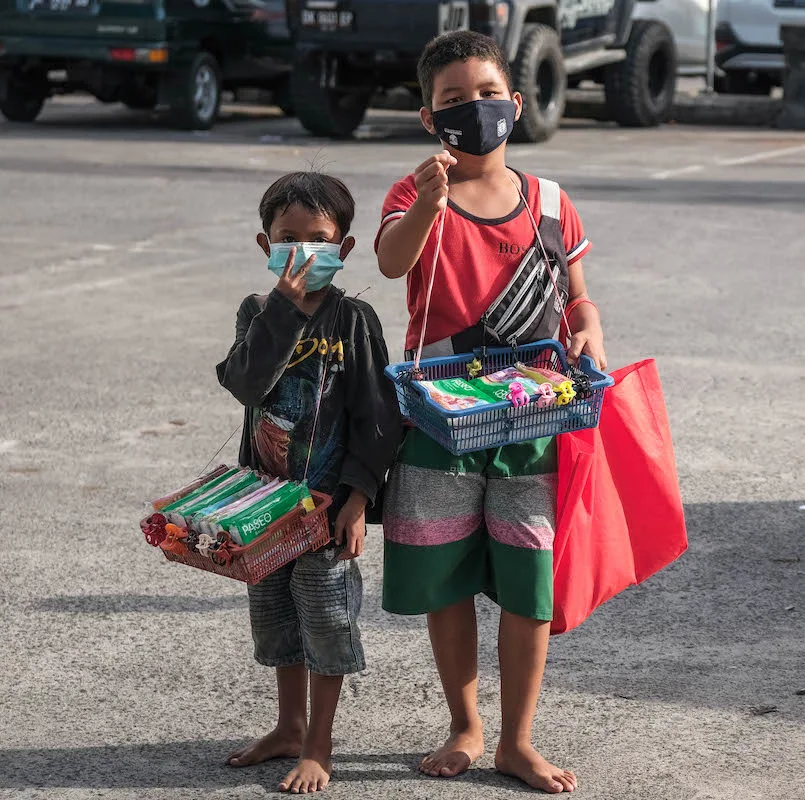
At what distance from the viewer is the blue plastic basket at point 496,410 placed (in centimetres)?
283

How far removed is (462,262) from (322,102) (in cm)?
1228

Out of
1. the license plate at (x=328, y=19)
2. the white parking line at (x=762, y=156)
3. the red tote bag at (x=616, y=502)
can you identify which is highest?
the license plate at (x=328, y=19)

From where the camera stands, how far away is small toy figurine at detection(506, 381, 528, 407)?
9.29ft

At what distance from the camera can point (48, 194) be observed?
1155 cm

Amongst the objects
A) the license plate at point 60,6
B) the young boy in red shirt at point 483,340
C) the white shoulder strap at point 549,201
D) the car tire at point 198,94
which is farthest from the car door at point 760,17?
the young boy in red shirt at point 483,340

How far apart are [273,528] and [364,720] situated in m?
0.78

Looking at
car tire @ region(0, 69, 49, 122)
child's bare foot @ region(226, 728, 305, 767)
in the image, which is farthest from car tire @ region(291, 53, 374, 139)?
child's bare foot @ region(226, 728, 305, 767)

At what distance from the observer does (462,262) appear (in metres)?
3.04

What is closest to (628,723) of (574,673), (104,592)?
(574,673)

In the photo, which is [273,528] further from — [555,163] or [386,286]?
[555,163]

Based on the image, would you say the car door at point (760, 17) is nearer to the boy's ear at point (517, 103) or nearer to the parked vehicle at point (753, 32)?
the parked vehicle at point (753, 32)

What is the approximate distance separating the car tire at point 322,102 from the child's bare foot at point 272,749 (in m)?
12.1

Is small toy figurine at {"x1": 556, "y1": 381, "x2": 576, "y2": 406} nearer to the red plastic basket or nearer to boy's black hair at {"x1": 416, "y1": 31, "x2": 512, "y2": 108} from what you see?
the red plastic basket

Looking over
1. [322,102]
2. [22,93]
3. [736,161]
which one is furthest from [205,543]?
[22,93]
